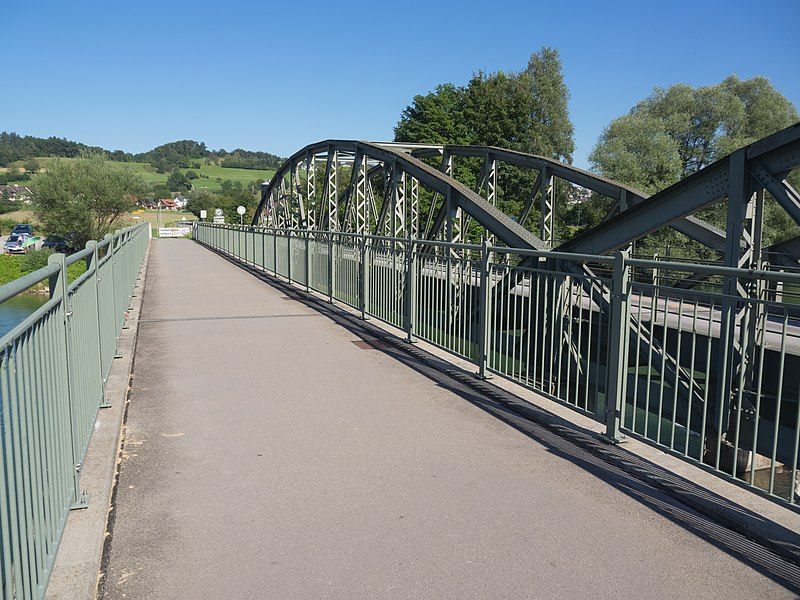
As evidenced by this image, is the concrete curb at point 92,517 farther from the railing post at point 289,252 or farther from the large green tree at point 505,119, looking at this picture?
the large green tree at point 505,119

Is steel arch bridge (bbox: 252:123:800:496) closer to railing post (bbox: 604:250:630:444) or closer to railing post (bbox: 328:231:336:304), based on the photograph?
railing post (bbox: 604:250:630:444)

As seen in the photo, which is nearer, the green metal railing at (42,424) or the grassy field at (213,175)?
the green metal railing at (42,424)

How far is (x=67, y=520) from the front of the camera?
12.3ft

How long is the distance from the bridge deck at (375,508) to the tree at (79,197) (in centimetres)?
5407

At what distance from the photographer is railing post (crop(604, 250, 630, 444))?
5.08 metres

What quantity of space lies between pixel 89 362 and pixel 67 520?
161cm

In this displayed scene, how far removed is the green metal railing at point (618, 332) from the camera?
4.52 m

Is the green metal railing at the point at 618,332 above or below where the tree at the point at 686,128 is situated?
below

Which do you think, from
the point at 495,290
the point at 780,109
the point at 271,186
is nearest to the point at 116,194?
the point at 271,186

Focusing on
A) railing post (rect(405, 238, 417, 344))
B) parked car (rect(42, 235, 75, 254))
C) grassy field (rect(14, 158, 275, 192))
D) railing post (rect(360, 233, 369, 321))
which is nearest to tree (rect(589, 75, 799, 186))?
railing post (rect(360, 233, 369, 321))

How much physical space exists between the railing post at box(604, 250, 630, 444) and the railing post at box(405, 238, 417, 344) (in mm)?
4186

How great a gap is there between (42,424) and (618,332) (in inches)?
151

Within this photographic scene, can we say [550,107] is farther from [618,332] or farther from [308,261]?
[618,332]

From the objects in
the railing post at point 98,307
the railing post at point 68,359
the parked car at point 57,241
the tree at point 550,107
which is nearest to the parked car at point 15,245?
the parked car at point 57,241
